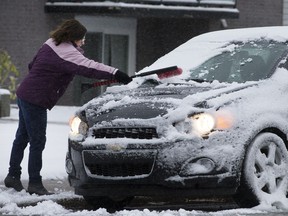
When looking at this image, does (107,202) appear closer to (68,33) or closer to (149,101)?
(149,101)

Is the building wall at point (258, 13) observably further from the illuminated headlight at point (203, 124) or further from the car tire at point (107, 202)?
the illuminated headlight at point (203, 124)

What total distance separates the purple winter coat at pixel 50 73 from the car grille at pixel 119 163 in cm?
139

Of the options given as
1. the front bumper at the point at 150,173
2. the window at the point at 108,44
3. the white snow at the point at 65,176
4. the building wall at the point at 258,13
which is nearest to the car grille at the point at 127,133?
the front bumper at the point at 150,173

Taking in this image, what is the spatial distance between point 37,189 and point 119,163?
1746mm

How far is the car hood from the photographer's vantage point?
773 cm

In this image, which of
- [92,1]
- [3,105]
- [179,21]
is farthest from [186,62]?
[179,21]

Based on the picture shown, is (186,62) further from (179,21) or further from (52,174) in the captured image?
(179,21)

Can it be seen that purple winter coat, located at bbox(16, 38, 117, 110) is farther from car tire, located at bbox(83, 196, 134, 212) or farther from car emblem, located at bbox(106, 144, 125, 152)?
car emblem, located at bbox(106, 144, 125, 152)

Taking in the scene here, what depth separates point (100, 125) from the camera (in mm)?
7828

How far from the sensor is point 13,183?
30.8 feet

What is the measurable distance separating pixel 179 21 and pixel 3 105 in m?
7.62

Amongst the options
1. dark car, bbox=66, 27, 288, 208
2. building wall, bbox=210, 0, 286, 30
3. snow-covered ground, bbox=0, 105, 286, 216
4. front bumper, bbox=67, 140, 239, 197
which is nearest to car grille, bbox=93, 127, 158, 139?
dark car, bbox=66, 27, 288, 208

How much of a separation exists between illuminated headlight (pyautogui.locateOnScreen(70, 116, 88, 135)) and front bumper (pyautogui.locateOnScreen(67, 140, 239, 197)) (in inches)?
10.4

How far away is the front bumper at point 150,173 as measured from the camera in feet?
24.6
